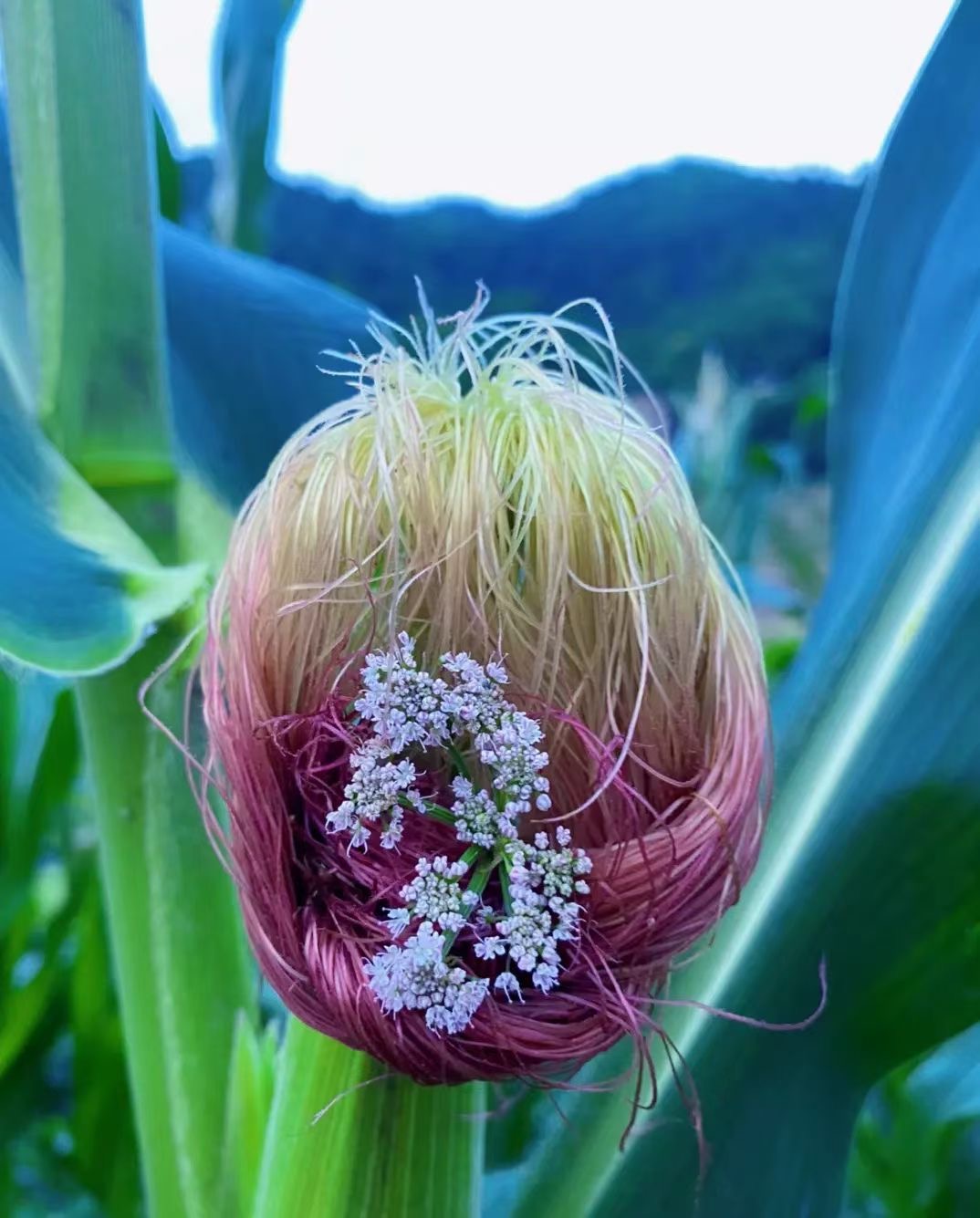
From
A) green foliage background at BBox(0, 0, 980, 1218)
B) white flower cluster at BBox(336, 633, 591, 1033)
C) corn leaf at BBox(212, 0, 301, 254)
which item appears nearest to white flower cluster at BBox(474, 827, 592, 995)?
white flower cluster at BBox(336, 633, 591, 1033)

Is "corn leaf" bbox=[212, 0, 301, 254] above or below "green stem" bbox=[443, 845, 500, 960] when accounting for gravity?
above

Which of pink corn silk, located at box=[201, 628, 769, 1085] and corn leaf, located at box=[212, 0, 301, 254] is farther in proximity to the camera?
corn leaf, located at box=[212, 0, 301, 254]

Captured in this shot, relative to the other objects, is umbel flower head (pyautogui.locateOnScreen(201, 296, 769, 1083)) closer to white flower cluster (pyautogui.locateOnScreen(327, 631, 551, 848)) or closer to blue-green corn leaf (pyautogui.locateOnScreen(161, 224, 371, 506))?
white flower cluster (pyautogui.locateOnScreen(327, 631, 551, 848))

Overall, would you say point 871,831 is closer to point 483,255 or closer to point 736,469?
point 736,469

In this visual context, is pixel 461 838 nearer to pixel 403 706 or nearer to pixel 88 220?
pixel 403 706

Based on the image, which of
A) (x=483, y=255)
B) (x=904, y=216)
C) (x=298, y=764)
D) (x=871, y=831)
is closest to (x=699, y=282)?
(x=483, y=255)

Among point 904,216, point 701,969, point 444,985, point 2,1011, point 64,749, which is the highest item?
point 904,216

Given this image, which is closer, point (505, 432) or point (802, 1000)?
point (505, 432)
